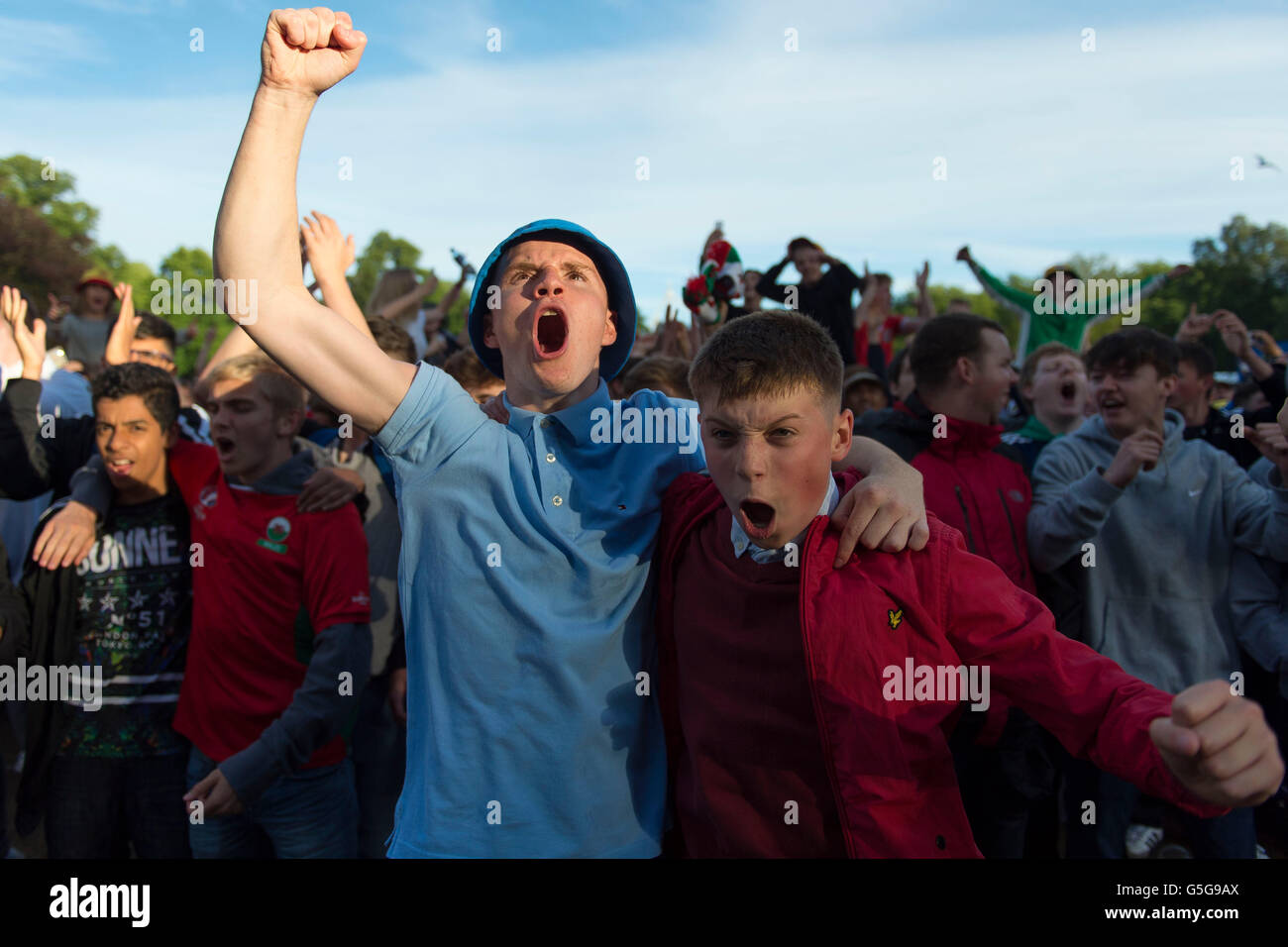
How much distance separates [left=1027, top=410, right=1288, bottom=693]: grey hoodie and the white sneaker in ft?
4.22

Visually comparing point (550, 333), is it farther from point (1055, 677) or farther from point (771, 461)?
point (1055, 677)

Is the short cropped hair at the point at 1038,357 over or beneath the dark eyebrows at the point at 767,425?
over

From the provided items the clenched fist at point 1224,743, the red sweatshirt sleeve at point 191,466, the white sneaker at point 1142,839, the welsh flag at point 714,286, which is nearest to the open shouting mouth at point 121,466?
the red sweatshirt sleeve at point 191,466

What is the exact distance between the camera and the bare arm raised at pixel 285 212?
1927mm

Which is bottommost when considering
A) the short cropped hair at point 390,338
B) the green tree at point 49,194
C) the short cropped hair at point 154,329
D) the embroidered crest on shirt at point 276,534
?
the embroidered crest on shirt at point 276,534

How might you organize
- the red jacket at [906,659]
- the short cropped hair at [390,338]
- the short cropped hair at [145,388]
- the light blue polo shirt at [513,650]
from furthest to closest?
the short cropped hair at [390,338] → the short cropped hair at [145,388] → the light blue polo shirt at [513,650] → the red jacket at [906,659]

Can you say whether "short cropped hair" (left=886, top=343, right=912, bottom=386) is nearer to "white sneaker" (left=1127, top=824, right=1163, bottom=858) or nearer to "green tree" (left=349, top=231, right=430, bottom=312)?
"white sneaker" (left=1127, top=824, right=1163, bottom=858)

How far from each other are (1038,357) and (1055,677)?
4229 millimetres

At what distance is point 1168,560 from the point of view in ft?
13.4

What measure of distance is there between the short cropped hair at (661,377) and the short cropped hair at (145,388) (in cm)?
207

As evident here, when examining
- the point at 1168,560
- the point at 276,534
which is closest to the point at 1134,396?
the point at 1168,560

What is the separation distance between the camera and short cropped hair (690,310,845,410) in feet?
7.39

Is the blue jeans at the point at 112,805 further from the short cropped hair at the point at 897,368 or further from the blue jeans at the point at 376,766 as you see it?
the short cropped hair at the point at 897,368
